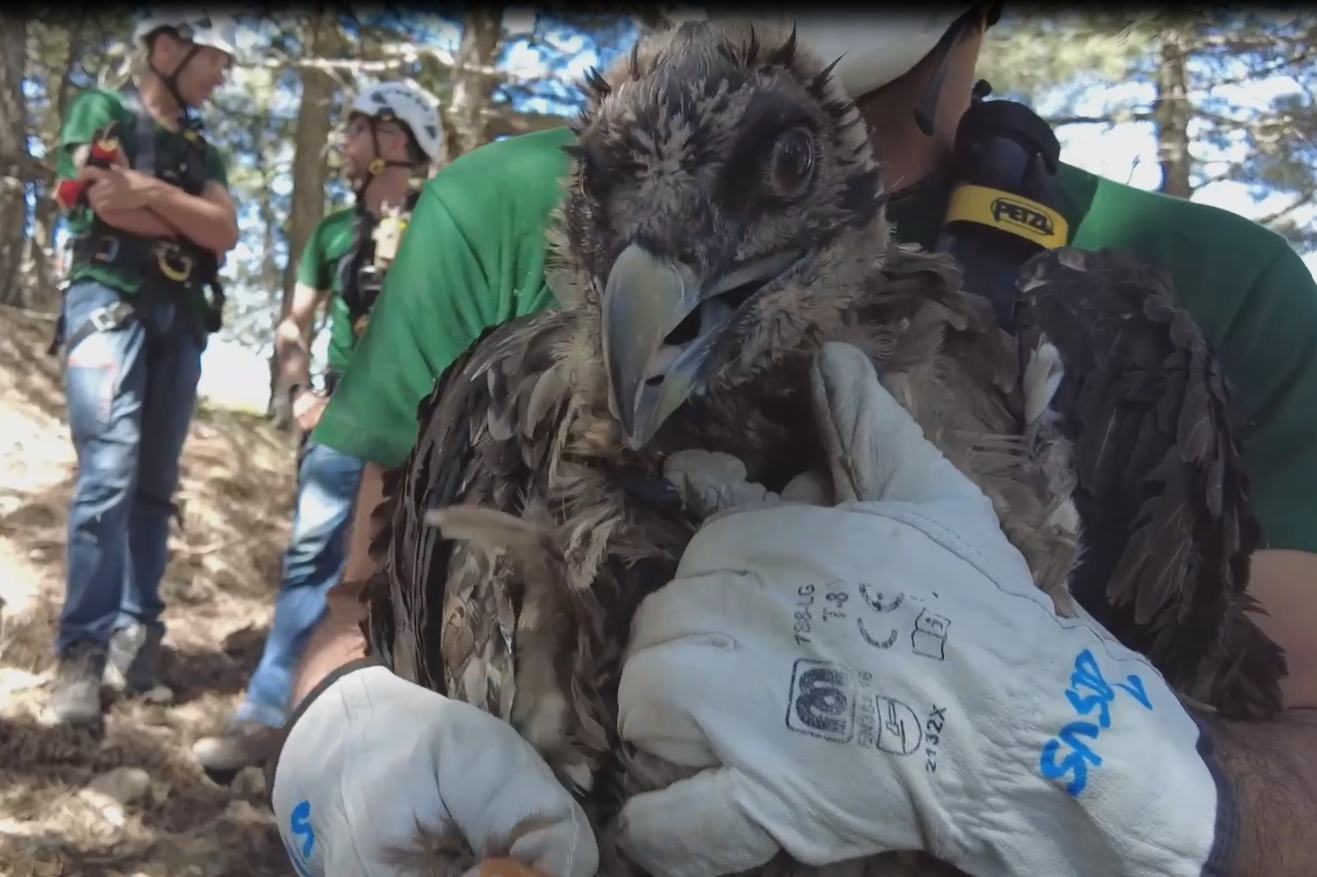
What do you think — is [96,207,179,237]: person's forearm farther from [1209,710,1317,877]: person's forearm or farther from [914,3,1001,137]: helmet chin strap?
[1209,710,1317,877]: person's forearm

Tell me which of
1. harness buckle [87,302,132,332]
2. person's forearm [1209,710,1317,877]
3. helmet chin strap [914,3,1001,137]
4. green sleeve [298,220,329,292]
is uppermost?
helmet chin strap [914,3,1001,137]

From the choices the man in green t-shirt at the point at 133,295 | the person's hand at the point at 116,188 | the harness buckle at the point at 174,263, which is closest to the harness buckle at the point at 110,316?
the man in green t-shirt at the point at 133,295

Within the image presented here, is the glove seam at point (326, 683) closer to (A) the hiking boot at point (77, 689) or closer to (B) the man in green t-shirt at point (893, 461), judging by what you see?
(B) the man in green t-shirt at point (893, 461)

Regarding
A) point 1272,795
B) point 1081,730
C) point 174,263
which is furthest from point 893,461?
point 174,263

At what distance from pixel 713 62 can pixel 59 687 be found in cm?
275

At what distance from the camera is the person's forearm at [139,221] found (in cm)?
254

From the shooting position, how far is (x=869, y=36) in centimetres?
128

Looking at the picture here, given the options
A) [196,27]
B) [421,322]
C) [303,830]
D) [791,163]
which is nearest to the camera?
[791,163]

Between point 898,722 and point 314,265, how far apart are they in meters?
2.11

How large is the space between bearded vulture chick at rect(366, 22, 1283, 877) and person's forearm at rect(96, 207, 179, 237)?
1.69 meters

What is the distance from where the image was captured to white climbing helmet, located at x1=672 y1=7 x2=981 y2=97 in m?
1.25

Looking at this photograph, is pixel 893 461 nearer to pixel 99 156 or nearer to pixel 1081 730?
Answer: pixel 1081 730

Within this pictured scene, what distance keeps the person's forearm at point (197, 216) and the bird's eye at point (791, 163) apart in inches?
83.6

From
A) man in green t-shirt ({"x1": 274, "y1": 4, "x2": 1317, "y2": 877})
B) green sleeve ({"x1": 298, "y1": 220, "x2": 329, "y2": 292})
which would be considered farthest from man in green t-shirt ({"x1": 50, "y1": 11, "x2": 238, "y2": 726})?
man in green t-shirt ({"x1": 274, "y1": 4, "x2": 1317, "y2": 877})
